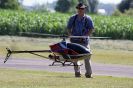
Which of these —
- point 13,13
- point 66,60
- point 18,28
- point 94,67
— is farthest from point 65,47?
point 13,13

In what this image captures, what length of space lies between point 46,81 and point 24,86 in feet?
4.25

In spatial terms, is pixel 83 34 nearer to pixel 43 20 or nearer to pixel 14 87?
pixel 14 87

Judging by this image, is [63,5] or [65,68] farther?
[63,5]

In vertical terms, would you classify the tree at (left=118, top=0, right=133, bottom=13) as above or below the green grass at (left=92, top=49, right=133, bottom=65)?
below

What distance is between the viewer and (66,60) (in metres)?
15.6

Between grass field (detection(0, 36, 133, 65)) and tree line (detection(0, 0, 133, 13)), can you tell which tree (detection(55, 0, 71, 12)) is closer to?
tree line (detection(0, 0, 133, 13))

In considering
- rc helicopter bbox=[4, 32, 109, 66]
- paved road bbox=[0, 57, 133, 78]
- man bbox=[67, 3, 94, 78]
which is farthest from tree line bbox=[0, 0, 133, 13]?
rc helicopter bbox=[4, 32, 109, 66]

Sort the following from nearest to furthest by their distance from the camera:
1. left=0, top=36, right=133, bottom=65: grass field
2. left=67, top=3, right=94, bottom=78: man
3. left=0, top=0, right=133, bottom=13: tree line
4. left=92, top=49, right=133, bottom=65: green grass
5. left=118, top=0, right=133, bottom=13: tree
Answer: left=67, top=3, right=94, bottom=78: man → left=92, top=49, right=133, bottom=65: green grass → left=0, top=36, right=133, bottom=65: grass field → left=0, top=0, right=133, bottom=13: tree line → left=118, top=0, right=133, bottom=13: tree

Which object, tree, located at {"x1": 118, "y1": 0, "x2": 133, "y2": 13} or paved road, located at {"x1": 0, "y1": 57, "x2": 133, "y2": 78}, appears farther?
tree, located at {"x1": 118, "y1": 0, "x2": 133, "y2": 13}

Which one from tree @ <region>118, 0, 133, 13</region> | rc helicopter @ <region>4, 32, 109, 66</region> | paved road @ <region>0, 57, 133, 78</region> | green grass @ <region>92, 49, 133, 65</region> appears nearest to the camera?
rc helicopter @ <region>4, 32, 109, 66</region>

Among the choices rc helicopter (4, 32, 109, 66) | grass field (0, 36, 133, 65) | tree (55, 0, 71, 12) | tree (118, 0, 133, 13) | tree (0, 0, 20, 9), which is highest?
rc helicopter (4, 32, 109, 66)

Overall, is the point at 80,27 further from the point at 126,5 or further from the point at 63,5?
the point at 126,5

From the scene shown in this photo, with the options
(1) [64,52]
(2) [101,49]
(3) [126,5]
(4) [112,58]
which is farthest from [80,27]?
(3) [126,5]

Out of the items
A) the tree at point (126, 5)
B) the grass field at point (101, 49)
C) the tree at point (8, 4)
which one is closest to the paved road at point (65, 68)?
the grass field at point (101, 49)
